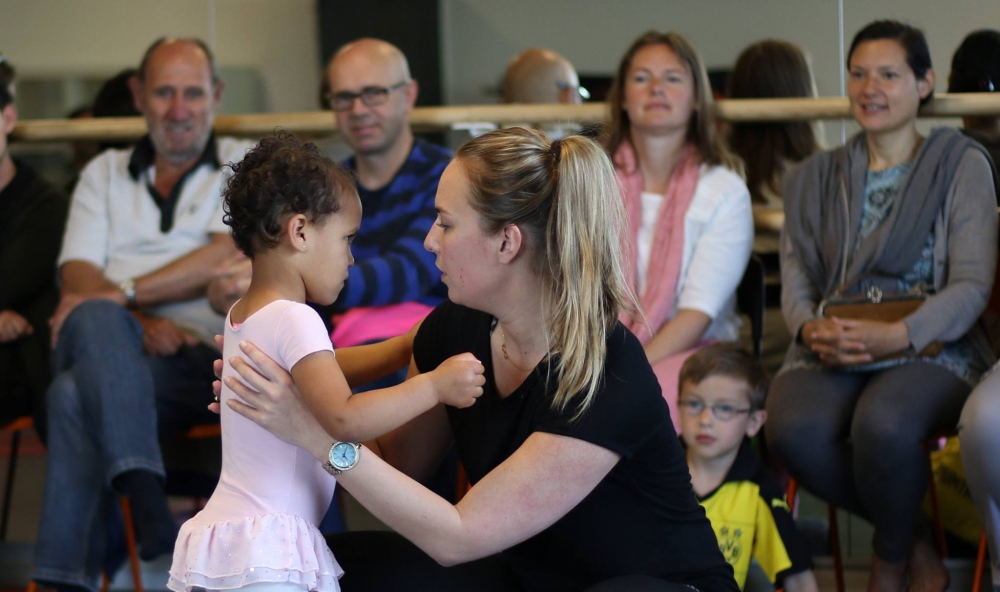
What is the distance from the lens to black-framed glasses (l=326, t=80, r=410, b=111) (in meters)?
2.99

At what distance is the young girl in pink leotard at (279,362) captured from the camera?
1.52 metres

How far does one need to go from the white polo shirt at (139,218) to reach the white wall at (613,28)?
41.6 inches

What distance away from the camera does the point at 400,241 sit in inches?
109

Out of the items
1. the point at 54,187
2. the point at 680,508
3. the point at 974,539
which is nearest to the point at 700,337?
the point at 974,539

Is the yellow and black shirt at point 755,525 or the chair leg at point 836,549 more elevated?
the yellow and black shirt at point 755,525

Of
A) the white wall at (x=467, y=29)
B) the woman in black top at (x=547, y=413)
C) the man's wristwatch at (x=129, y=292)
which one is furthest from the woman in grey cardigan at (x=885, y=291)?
the man's wristwatch at (x=129, y=292)

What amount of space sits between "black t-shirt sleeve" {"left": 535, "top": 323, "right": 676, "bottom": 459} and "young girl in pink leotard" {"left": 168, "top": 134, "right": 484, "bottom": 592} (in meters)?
0.30

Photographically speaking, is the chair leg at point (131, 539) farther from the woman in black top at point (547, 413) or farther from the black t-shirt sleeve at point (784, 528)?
the black t-shirt sleeve at point (784, 528)

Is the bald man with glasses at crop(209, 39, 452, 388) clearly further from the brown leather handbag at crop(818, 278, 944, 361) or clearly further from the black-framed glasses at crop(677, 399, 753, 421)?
the brown leather handbag at crop(818, 278, 944, 361)

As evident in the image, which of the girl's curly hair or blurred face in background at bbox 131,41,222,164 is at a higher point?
blurred face in background at bbox 131,41,222,164

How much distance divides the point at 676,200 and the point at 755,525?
907mm

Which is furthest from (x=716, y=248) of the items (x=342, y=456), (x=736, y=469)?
(x=342, y=456)

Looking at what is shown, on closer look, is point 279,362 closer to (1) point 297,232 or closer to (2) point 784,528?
(1) point 297,232

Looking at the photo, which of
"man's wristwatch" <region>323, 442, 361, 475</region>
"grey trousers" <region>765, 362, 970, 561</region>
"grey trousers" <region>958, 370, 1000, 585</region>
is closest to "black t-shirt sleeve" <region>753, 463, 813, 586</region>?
"grey trousers" <region>765, 362, 970, 561</region>
